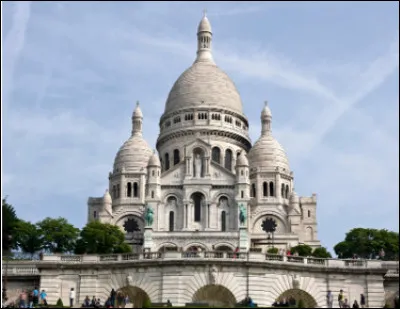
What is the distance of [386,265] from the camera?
51531mm

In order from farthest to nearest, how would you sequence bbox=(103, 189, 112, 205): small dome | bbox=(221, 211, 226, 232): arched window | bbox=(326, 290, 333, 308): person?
bbox=(103, 189, 112, 205): small dome, bbox=(221, 211, 226, 232): arched window, bbox=(326, 290, 333, 308): person

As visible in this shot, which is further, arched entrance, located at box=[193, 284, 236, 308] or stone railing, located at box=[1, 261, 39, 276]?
stone railing, located at box=[1, 261, 39, 276]

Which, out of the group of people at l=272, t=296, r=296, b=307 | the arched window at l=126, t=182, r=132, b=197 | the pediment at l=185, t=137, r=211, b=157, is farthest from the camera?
the arched window at l=126, t=182, r=132, b=197

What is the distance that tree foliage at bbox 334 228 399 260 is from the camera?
80.6 metres

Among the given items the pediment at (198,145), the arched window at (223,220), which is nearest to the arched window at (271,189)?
the pediment at (198,145)

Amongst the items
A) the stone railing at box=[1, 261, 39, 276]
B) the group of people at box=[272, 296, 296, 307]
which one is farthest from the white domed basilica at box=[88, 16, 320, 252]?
the group of people at box=[272, 296, 296, 307]

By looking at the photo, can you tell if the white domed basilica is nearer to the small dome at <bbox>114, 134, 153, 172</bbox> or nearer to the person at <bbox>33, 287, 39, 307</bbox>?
the small dome at <bbox>114, 134, 153, 172</bbox>

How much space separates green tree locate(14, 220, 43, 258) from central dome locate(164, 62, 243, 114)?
40.5 meters

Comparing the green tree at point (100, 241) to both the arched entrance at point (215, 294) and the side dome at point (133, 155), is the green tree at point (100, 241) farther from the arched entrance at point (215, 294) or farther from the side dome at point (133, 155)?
the arched entrance at point (215, 294)

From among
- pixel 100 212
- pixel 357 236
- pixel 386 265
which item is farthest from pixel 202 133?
pixel 386 265

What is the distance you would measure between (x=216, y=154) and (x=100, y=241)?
113 feet

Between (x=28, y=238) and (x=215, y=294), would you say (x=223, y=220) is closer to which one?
(x=28, y=238)

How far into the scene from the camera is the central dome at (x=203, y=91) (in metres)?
114

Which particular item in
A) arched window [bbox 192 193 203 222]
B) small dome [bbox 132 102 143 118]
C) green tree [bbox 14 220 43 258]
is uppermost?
small dome [bbox 132 102 143 118]
